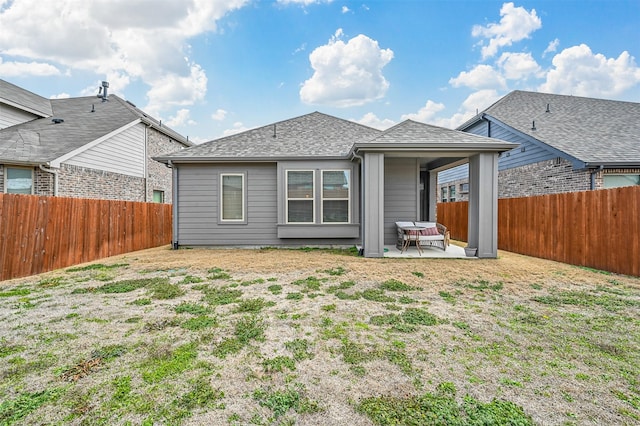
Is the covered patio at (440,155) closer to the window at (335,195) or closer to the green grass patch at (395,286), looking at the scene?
the window at (335,195)

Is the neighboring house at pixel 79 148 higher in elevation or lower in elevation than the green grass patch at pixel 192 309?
higher

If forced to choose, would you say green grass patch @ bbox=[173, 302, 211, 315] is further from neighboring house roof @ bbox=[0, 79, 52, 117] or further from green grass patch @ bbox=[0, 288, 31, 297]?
neighboring house roof @ bbox=[0, 79, 52, 117]

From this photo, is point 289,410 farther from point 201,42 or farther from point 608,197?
point 201,42

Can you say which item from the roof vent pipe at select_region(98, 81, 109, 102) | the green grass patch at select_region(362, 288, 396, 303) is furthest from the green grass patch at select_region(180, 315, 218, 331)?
the roof vent pipe at select_region(98, 81, 109, 102)

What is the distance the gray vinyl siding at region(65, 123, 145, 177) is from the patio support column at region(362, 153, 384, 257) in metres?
9.77

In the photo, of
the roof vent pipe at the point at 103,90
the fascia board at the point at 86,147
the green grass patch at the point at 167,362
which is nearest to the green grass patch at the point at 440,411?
the green grass patch at the point at 167,362

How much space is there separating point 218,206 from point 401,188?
5.96 m

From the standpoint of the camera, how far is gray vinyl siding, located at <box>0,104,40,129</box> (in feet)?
34.8

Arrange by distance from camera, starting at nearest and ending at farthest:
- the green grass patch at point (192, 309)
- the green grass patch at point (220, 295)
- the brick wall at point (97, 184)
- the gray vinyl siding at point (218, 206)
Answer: the green grass patch at point (192, 309) → the green grass patch at point (220, 295) → the gray vinyl siding at point (218, 206) → the brick wall at point (97, 184)

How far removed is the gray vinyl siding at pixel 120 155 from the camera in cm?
1018

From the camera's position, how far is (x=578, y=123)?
1108cm

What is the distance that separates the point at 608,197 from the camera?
6.01 metres

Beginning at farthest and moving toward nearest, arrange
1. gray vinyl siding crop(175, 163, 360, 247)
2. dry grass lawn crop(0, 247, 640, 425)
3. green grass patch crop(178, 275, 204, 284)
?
1. gray vinyl siding crop(175, 163, 360, 247)
2. green grass patch crop(178, 275, 204, 284)
3. dry grass lawn crop(0, 247, 640, 425)

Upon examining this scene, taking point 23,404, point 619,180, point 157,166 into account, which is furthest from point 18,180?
point 619,180
